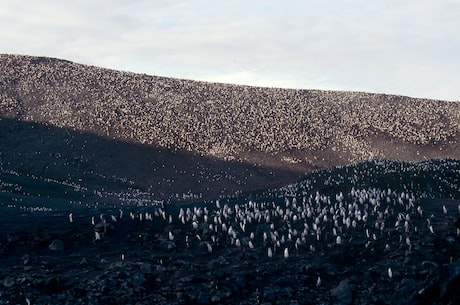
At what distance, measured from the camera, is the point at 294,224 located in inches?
999

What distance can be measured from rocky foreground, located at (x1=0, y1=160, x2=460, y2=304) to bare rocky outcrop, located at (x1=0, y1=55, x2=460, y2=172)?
53253 millimetres

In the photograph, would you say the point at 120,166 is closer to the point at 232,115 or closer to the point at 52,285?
the point at 232,115

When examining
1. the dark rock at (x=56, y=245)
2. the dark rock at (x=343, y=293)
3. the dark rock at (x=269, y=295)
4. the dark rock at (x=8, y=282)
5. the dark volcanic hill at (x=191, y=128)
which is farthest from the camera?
Answer: the dark volcanic hill at (x=191, y=128)

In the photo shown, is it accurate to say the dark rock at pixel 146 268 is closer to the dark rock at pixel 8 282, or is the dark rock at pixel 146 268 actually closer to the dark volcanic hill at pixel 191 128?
the dark rock at pixel 8 282

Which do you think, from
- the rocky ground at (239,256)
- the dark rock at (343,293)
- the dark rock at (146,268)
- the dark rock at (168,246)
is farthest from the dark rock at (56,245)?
the dark rock at (343,293)

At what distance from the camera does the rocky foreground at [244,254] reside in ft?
60.3

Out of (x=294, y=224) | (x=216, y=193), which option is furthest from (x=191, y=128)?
(x=294, y=224)

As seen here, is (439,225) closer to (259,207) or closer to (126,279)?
(259,207)

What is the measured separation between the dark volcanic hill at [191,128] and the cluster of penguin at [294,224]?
3845cm

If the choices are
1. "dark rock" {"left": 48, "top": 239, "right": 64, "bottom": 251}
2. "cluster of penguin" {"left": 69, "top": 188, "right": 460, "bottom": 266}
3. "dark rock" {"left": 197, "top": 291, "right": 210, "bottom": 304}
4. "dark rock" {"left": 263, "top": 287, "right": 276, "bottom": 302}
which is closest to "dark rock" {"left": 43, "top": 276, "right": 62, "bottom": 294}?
"dark rock" {"left": 48, "top": 239, "right": 64, "bottom": 251}

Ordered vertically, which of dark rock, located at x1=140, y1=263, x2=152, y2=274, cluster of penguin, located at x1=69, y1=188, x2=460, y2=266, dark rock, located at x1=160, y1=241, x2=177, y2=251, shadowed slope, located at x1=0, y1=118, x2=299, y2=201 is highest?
shadowed slope, located at x1=0, y1=118, x2=299, y2=201

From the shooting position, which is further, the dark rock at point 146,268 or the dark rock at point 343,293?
the dark rock at point 146,268

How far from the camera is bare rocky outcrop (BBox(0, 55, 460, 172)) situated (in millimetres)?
87062

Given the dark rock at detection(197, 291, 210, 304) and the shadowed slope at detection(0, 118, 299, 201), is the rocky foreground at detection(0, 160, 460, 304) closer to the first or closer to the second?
the dark rock at detection(197, 291, 210, 304)
